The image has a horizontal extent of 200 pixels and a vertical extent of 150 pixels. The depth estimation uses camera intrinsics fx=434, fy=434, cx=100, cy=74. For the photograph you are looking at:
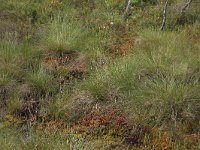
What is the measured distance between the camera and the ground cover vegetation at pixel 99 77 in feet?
20.2

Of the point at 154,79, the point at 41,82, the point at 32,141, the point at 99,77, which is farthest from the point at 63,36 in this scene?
the point at 32,141

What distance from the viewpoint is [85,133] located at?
627cm

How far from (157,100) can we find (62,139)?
160cm

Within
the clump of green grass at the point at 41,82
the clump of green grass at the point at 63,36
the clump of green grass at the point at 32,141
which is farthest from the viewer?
the clump of green grass at the point at 63,36

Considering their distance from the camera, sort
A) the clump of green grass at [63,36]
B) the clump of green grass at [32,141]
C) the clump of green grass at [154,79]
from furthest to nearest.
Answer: the clump of green grass at [63,36] → the clump of green grass at [154,79] → the clump of green grass at [32,141]

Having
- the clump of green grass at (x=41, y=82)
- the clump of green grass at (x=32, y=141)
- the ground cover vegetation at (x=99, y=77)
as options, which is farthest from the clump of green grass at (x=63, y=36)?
the clump of green grass at (x=32, y=141)

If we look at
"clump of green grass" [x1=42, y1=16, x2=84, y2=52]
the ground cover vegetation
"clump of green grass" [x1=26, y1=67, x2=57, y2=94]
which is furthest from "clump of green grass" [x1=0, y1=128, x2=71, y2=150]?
"clump of green grass" [x1=42, y1=16, x2=84, y2=52]

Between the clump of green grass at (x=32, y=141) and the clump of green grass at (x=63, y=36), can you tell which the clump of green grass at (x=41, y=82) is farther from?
the clump of green grass at (x=32, y=141)

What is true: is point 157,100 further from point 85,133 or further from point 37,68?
point 37,68

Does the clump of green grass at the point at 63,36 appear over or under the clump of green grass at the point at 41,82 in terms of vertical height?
over

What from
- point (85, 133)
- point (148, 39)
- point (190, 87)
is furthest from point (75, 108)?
point (148, 39)

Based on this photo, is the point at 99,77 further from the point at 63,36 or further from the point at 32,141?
the point at 32,141

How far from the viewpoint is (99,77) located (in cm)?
716

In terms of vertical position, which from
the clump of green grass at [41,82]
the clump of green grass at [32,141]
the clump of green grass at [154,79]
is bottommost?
the clump of green grass at [32,141]
